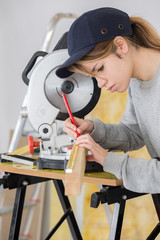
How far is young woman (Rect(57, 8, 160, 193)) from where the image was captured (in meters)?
1.06

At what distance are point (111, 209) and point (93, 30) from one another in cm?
139

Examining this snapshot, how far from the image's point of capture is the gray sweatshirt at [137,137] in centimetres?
105

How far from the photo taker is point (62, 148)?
4.09 ft

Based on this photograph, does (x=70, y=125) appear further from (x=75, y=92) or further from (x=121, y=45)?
(x=121, y=45)

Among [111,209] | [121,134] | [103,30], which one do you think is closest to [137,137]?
[121,134]

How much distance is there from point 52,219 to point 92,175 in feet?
4.95

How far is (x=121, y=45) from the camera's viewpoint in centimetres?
112

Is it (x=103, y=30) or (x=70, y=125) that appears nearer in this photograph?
(x=103, y=30)

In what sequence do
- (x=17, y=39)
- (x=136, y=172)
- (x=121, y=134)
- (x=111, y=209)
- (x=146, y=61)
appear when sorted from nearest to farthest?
1. (x=136, y=172)
2. (x=146, y=61)
3. (x=121, y=134)
4. (x=111, y=209)
5. (x=17, y=39)

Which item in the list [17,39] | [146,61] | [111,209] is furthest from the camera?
[17,39]

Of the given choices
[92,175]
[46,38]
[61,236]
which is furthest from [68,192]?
[61,236]

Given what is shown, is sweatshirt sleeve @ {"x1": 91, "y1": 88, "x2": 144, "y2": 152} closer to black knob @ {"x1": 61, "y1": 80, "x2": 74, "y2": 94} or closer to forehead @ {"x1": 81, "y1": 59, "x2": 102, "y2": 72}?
black knob @ {"x1": 61, "y1": 80, "x2": 74, "y2": 94}

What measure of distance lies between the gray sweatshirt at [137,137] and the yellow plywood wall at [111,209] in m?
0.65

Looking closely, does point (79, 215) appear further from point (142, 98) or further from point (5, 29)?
point (5, 29)
